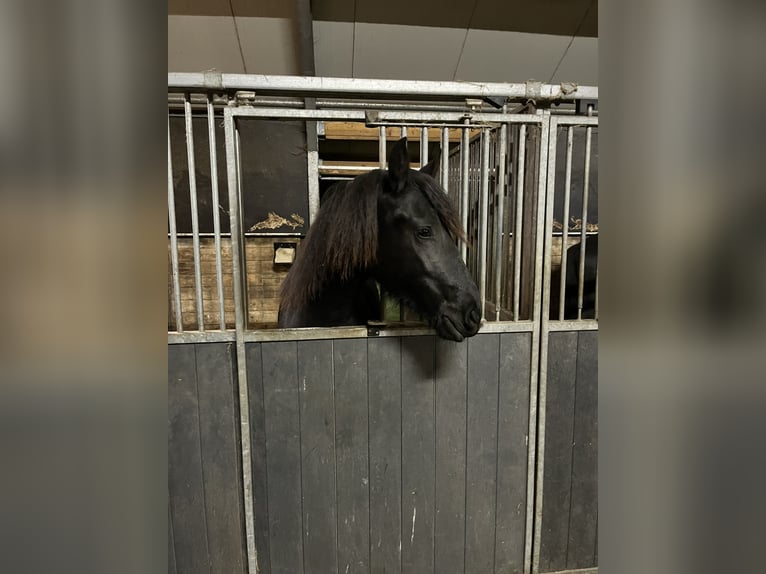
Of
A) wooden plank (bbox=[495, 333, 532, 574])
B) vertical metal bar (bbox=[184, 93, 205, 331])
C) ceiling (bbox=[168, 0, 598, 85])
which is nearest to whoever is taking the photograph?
vertical metal bar (bbox=[184, 93, 205, 331])

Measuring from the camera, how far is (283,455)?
51.2 inches

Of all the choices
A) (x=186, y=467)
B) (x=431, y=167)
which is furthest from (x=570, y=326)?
(x=186, y=467)

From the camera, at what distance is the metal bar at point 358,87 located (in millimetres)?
1177

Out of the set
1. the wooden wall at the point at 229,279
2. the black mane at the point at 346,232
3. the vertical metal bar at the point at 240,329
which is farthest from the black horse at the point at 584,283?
the wooden wall at the point at 229,279

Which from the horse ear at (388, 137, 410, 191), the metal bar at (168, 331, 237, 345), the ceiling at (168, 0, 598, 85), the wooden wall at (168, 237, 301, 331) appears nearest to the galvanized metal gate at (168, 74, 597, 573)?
the metal bar at (168, 331, 237, 345)

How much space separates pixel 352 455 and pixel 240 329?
55 centimetres

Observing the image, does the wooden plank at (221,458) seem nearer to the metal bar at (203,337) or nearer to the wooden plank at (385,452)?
the metal bar at (203,337)

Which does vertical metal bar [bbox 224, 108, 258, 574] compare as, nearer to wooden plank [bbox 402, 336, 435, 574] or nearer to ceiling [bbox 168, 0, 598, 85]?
wooden plank [bbox 402, 336, 435, 574]

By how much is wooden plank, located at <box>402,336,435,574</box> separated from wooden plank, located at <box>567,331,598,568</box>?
52cm

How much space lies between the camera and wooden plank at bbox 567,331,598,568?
1.42 m
